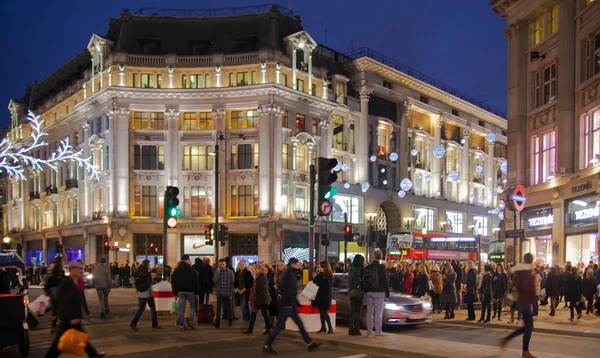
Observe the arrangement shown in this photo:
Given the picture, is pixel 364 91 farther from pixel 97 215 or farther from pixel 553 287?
pixel 553 287

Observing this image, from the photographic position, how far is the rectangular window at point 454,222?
233 feet

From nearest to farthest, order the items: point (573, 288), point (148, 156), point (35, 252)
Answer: point (573, 288)
point (148, 156)
point (35, 252)

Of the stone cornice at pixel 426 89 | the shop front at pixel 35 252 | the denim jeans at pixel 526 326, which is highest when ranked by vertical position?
the stone cornice at pixel 426 89

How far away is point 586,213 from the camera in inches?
1050

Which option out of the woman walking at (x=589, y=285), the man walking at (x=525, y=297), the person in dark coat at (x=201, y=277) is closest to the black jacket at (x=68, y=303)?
the man walking at (x=525, y=297)

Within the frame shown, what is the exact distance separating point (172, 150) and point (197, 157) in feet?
6.83

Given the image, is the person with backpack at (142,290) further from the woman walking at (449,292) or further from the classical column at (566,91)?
the classical column at (566,91)

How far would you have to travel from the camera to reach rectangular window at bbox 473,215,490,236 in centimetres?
7744

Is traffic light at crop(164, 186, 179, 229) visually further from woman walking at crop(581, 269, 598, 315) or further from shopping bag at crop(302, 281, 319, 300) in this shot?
woman walking at crop(581, 269, 598, 315)

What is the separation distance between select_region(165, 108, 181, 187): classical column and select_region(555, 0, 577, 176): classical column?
3234 centimetres

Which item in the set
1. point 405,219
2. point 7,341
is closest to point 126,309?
point 7,341

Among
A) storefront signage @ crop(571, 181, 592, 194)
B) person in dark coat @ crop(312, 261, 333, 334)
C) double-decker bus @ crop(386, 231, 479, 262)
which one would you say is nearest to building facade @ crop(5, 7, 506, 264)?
double-decker bus @ crop(386, 231, 479, 262)

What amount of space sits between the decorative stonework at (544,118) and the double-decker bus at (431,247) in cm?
1074

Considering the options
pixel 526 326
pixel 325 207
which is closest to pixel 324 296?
pixel 325 207
